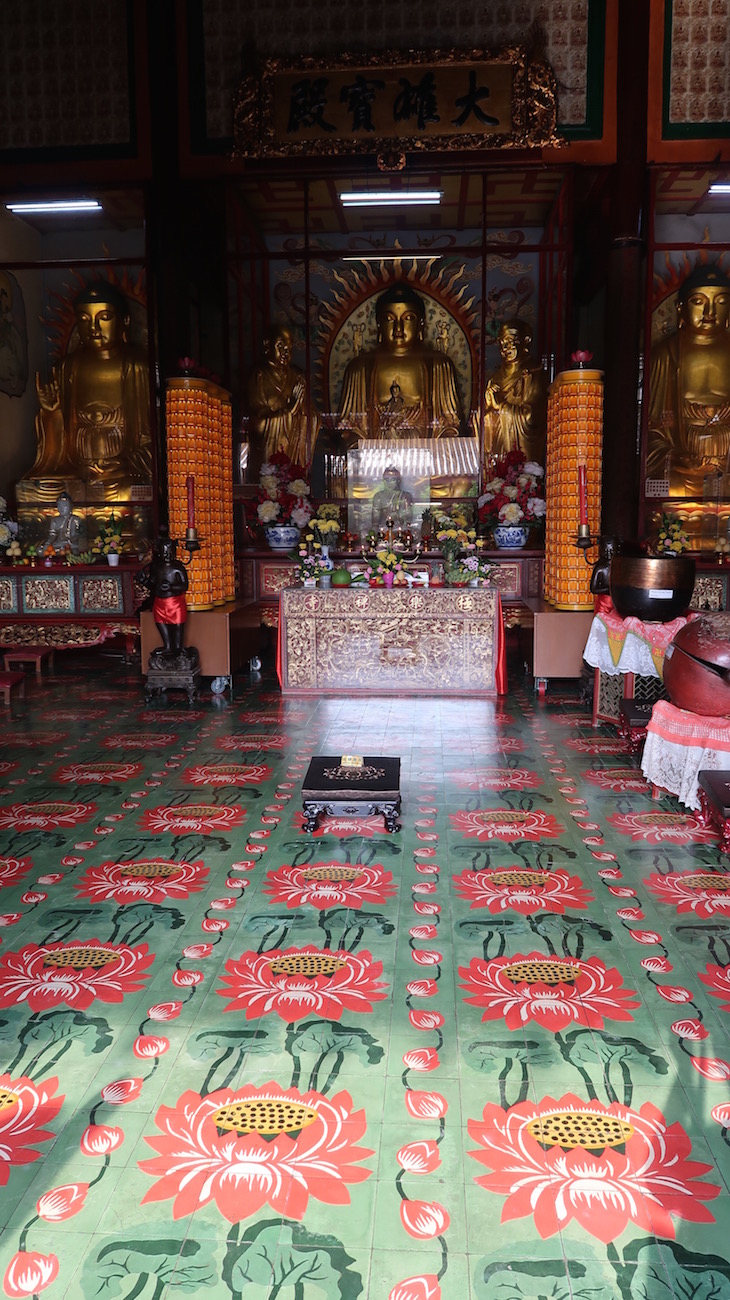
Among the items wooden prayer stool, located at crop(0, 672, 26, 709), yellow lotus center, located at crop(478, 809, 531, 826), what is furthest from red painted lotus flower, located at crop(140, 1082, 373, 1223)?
wooden prayer stool, located at crop(0, 672, 26, 709)

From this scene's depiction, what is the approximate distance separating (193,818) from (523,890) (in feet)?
5.20

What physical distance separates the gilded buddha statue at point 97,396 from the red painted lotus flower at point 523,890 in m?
8.09

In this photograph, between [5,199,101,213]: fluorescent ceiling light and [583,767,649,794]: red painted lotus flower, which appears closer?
[583,767,649,794]: red painted lotus flower

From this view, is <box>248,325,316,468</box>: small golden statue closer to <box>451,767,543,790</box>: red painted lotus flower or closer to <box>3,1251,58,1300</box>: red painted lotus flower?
<box>451,767,543,790</box>: red painted lotus flower

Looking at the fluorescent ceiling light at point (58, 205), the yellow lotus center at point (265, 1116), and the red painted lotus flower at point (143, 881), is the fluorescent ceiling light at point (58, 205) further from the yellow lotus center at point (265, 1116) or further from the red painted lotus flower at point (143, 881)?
the yellow lotus center at point (265, 1116)

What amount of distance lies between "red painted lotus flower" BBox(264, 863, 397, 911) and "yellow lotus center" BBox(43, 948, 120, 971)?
0.64 meters

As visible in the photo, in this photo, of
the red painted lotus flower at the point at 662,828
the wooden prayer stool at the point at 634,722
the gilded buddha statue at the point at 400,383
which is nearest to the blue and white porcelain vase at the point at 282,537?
the gilded buddha statue at the point at 400,383

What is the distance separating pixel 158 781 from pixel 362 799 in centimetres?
134

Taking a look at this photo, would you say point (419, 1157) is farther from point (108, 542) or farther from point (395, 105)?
point (395, 105)

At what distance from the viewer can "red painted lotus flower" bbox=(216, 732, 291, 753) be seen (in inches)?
220

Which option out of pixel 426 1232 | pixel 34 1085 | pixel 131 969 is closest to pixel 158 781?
pixel 131 969

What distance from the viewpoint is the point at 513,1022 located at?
2615 millimetres

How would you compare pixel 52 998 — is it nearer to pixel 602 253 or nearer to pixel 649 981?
pixel 649 981

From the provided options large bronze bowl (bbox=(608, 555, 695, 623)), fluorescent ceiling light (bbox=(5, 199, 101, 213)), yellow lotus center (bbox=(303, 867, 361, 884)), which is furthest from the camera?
fluorescent ceiling light (bbox=(5, 199, 101, 213))
